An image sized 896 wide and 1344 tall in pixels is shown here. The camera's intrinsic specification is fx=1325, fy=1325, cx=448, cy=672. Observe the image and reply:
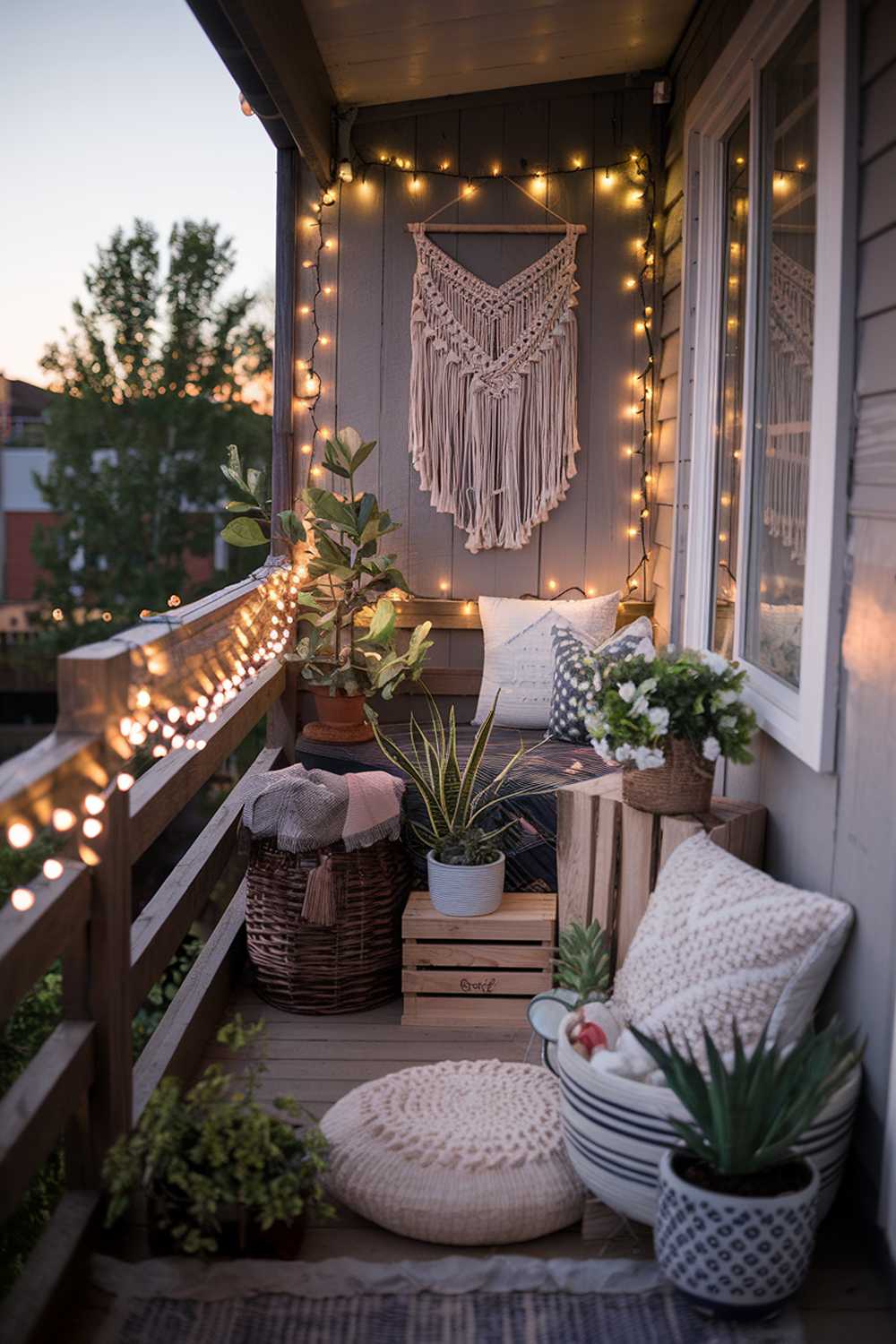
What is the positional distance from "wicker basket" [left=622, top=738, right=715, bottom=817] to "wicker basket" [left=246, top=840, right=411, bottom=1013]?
2.47ft

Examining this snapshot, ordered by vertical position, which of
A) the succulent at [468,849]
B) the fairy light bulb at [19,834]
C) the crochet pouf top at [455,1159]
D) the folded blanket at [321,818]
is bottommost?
the crochet pouf top at [455,1159]

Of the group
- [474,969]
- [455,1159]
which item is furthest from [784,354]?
[455,1159]

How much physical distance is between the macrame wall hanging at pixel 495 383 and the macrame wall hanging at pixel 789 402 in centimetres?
164

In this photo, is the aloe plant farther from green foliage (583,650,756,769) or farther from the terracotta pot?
the terracotta pot

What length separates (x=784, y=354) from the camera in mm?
2953

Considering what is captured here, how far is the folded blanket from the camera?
125 inches

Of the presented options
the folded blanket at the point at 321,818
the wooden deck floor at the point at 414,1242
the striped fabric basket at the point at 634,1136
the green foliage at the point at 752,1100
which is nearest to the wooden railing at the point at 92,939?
the wooden deck floor at the point at 414,1242

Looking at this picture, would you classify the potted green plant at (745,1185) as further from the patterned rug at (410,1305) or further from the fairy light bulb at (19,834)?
the fairy light bulb at (19,834)

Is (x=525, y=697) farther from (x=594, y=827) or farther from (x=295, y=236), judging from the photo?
(x=295, y=236)

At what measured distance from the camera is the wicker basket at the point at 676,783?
285 cm

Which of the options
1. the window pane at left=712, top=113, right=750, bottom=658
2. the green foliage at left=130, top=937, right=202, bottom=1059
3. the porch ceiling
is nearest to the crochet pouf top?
the window pane at left=712, top=113, right=750, bottom=658

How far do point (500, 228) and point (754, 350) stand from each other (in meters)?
1.65

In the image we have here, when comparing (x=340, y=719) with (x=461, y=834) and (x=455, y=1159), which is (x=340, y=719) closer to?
(x=461, y=834)

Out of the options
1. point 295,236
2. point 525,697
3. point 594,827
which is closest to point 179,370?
point 295,236
